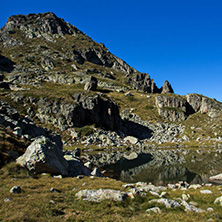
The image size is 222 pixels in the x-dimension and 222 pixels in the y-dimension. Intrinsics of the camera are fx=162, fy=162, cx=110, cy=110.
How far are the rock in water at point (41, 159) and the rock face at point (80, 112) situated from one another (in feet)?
245

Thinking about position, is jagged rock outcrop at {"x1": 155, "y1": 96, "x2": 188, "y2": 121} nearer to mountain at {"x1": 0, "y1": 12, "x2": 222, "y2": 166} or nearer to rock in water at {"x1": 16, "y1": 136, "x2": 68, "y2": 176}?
mountain at {"x1": 0, "y1": 12, "x2": 222, "y2": 166}

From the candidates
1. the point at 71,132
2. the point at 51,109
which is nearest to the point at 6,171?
the point at 71,132

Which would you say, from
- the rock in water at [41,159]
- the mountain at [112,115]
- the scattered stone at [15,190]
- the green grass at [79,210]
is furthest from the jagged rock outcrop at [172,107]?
the scattered stone at [15,190]

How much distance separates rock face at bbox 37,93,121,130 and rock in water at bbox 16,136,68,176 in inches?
2936

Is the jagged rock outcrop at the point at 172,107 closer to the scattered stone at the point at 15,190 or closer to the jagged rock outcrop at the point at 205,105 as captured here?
the jagged rock outcrop at the point at 205,105

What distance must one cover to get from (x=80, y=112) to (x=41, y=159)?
285ft

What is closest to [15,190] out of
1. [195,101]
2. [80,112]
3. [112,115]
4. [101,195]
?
[101,195]

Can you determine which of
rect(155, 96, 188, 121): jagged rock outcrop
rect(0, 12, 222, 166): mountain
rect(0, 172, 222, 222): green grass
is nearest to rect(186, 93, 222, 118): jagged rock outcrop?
rect(0, 12, 222, 166): mountain

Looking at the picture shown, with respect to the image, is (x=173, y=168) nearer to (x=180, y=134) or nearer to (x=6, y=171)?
(x=6, y=171)

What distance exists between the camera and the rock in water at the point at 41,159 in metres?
21.2

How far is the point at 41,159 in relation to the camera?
2142 cm

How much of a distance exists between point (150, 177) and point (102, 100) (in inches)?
3799

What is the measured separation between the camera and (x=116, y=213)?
11.0 m

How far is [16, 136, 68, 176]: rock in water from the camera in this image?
21156mm
